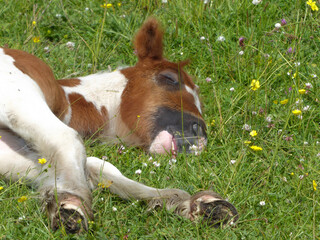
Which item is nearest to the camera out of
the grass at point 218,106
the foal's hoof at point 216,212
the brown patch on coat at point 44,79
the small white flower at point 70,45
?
the foal's hoof at point 216,212

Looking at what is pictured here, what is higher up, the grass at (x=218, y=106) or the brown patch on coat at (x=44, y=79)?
the brown patch on coat at (x=44, y=79)

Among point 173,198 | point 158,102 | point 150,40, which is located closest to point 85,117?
point 158,102

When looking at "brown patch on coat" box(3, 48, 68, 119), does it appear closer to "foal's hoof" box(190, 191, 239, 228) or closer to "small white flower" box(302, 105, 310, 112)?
"foal's hoof" box(190, 191, 239, 228)

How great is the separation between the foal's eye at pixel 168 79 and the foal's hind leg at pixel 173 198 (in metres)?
1.15

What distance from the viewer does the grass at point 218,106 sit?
339cm

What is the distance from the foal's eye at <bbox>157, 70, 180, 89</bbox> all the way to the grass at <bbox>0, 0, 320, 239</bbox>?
0.39 meters

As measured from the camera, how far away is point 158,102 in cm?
489

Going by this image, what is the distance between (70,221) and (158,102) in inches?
78.3

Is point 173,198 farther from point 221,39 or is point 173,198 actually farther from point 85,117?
point 221,39

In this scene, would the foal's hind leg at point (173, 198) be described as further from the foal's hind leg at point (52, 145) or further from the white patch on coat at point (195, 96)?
the white patch on coat at point (195, 96)

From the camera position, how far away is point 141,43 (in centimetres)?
528

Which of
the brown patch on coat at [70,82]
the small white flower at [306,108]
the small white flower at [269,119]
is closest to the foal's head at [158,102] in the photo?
the brown patch on coat at [70,82]

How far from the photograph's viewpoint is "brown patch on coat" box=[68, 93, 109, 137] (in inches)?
190

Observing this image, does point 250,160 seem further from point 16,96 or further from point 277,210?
point 16,96
